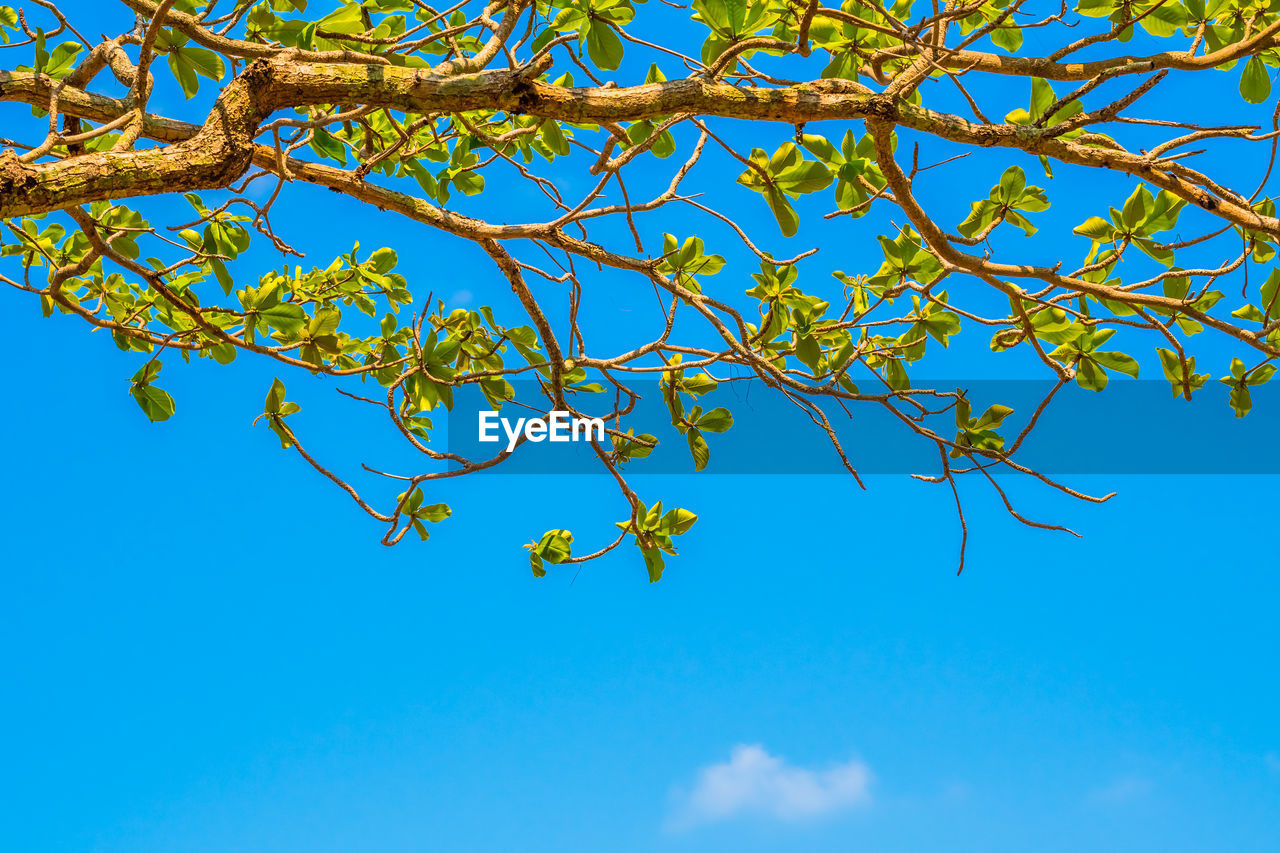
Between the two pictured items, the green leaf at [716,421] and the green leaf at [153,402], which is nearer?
the green leaf at [716,421]

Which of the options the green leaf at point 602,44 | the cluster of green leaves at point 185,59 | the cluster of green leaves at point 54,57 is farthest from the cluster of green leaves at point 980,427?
Result: the cluster of green leaves at point 54,57

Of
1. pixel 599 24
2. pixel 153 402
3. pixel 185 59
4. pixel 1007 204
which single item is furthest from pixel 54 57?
pixel 1007 204

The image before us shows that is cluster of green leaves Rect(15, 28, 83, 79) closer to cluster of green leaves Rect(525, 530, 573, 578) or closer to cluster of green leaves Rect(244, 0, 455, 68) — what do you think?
cluster of green leaves Rect(244, 0, 455, 68)

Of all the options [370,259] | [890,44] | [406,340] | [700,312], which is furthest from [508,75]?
[370,259]

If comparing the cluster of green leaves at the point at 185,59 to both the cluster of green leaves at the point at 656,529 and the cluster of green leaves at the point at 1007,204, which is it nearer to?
the cluster of green leaves at the point at 656,529

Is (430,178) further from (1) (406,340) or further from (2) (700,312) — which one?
(2) (700,312)

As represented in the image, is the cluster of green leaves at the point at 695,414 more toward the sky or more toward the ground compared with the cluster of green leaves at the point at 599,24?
Answer: more toward the ground

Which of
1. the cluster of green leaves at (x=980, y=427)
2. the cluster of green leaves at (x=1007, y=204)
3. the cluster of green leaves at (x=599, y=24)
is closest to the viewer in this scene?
the cluster of green leaves at (x=599, y=24)

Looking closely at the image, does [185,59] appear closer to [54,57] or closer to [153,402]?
[54,57]

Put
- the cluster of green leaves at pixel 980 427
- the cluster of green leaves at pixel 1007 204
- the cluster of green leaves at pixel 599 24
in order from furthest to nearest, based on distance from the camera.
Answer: the cluster of green leaves at pixel 980 427, the cluster of green leaves at pixel 1007 204, the cluster of green leaves at pixel 599 24

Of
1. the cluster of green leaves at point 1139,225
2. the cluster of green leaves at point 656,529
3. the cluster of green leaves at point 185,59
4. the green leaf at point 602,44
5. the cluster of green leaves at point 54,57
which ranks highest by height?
the cluster of green leaves at point 54,57

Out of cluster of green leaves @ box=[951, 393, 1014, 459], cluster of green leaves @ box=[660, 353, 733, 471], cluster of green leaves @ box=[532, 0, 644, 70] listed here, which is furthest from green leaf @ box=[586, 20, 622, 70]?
cluster of green leaves @ box=[951, 393, 1014, 459]

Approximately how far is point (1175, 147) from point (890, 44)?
1.06 metres

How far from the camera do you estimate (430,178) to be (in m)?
4.29
